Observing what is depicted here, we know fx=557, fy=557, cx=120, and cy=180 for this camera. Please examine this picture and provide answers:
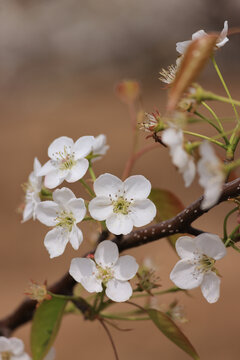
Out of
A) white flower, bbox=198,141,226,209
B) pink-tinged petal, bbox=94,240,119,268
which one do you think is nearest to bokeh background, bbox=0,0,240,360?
pink-tinged petal, bbox=94,240,119,268

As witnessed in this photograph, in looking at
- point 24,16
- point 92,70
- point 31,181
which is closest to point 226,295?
point 31,181

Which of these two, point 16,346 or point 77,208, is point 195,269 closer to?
point 77,208

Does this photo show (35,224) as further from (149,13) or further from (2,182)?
(149,13)

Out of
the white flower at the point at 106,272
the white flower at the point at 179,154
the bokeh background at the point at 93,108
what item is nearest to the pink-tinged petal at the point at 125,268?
the white flower at the point at 106,272

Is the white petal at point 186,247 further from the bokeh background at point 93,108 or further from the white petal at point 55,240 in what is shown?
the bokeh background at point 93,108

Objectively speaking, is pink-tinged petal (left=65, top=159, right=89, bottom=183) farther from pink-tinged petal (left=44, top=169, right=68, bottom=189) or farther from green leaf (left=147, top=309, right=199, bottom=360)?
green leaf (left=147, top=309, right=199, bottom=360)

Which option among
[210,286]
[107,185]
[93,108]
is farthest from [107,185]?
[93,108]
